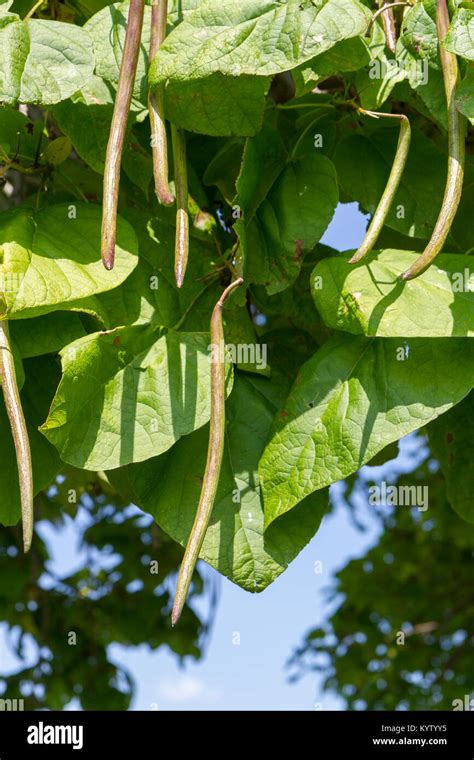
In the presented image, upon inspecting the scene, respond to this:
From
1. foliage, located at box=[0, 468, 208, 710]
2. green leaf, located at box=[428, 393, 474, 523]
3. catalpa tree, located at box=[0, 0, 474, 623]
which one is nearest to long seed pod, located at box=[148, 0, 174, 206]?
catalpa tree, located at box=[0, 0, 474, 623]

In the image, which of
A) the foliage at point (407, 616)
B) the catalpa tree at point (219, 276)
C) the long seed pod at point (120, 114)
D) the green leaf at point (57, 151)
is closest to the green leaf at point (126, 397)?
the catalpa tree at point (219, 276)

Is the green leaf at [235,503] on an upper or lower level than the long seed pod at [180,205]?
lower

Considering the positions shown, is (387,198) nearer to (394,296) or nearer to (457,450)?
(394,296)

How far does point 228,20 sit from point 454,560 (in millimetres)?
3044

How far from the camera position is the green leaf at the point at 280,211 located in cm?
81

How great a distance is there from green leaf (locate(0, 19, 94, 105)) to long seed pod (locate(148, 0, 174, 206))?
0.18 ft

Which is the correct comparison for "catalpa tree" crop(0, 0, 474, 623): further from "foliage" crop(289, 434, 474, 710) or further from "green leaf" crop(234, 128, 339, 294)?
"foliage" crop(289, 434, 474, 710)

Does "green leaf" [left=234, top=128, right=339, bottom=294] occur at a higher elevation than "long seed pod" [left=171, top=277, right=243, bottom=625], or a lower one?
higher

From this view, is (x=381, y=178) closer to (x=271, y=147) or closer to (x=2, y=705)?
(x=271, y=147)

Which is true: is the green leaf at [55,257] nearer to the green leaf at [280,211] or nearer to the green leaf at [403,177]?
the green leaf at [280,211]

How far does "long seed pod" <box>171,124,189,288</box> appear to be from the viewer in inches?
27.5

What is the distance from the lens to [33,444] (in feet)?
2.72
